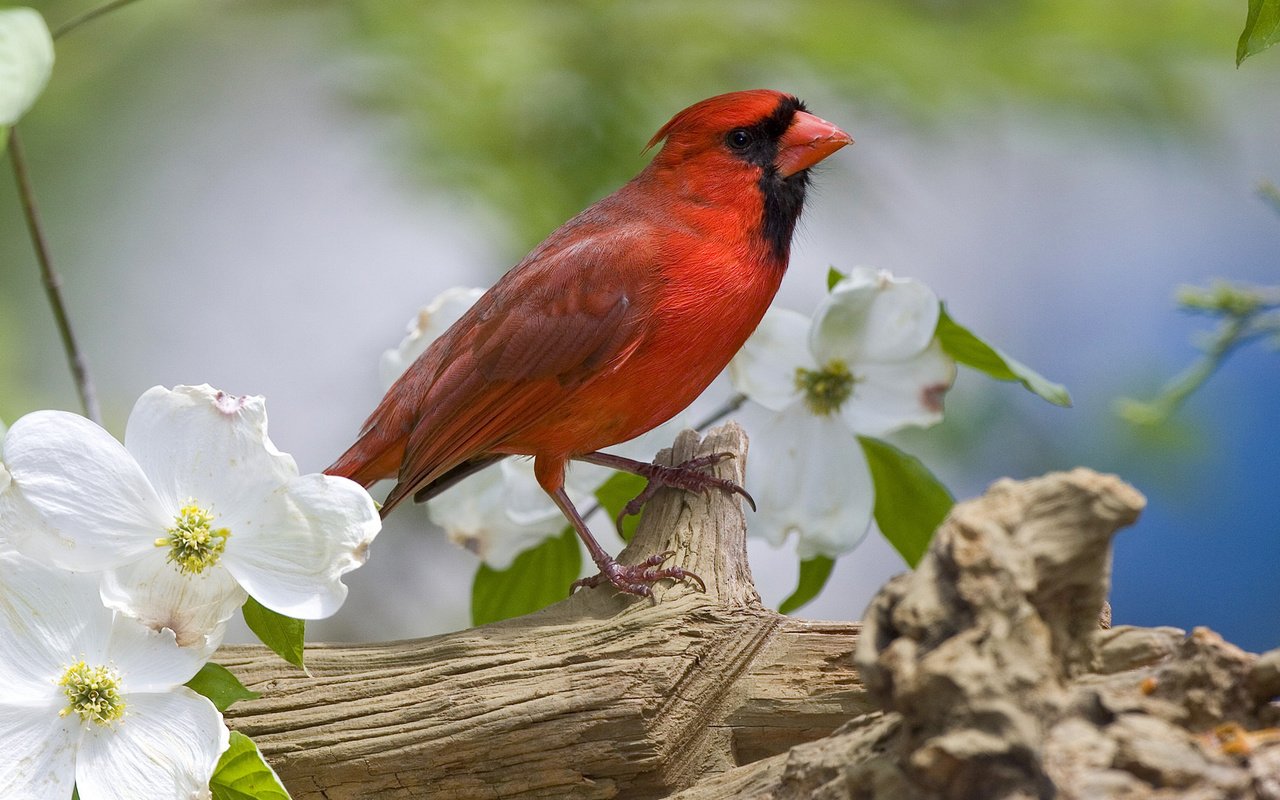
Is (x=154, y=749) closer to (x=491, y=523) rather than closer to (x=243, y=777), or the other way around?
(x=243, y=777)

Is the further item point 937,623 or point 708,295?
point 708,295

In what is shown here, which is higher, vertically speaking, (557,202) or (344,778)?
(557,202)

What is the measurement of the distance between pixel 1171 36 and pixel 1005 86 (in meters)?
0.39

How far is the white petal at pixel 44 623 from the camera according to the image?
4.11ft

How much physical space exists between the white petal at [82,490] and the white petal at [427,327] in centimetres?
73

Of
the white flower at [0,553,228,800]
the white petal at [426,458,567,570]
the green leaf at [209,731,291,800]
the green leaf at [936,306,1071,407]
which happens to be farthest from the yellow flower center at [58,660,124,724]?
the green leaf at [936,306,1071,407]

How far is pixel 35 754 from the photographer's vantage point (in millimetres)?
1222

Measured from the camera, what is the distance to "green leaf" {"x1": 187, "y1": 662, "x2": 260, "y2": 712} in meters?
1.29

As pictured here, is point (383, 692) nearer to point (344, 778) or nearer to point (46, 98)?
point (344, 778)

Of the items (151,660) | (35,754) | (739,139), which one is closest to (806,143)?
(739,139)

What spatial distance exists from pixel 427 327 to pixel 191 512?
756mm

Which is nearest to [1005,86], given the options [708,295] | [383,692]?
[708,295]

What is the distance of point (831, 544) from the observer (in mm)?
1623

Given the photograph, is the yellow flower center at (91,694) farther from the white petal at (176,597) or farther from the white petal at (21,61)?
the white petal at (21,61)
